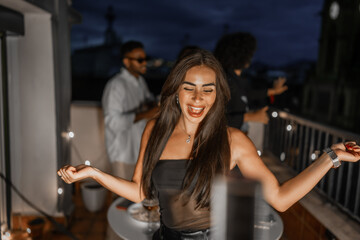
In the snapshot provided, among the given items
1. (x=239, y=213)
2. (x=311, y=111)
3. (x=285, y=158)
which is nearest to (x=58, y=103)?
(x=239, y=213)

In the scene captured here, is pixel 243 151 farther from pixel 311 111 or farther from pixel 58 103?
pixel 311 111

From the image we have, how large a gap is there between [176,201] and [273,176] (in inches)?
19.3

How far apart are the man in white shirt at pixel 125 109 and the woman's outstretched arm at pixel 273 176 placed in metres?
1.56

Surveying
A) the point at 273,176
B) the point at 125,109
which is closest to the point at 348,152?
the point at 273,176

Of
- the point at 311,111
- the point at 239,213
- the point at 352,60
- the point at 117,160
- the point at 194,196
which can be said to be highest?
the point at 352,60

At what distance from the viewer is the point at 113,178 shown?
A: 4.58 feet

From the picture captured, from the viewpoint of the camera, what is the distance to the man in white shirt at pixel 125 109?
2803 millimetres

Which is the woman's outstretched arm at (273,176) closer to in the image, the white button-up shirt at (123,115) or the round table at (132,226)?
the round table at (132,226)

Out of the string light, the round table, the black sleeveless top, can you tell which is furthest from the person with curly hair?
the string light

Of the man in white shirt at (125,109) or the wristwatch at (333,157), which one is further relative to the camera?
the man in white shirt at (125,109)

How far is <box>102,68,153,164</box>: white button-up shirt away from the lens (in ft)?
9.18

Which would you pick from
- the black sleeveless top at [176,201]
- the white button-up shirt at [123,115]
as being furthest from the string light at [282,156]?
the black sleeveless top at [176,201]

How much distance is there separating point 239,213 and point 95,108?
4.34 meters

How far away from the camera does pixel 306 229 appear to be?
2.74 metres
